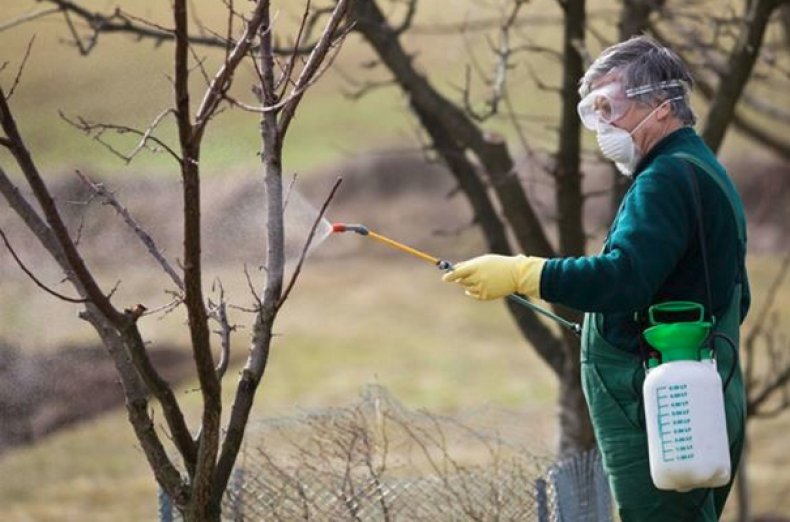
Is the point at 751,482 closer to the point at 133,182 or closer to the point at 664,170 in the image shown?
the point at 133,182

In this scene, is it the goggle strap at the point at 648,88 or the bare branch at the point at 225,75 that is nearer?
the bare branch at the point at 225,75

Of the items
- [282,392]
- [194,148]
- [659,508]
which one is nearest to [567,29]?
[659,508]

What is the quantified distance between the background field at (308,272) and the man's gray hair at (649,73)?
194cm

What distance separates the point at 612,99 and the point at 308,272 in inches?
937

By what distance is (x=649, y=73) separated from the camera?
3.95 m

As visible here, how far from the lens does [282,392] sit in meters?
19.2

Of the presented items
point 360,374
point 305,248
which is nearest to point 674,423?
point 305,248

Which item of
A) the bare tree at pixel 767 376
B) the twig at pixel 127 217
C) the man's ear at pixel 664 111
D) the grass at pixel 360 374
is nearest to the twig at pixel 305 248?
the twig at pixel 127 217

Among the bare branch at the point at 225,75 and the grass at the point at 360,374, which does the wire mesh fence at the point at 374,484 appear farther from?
the grass at the point at 360,374

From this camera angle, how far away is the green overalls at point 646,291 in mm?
3779

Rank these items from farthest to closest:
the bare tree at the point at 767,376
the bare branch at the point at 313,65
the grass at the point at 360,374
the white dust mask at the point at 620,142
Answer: the grass at the point at 360,374
the bare tree at the point at 767,376
the white dust mask at the point at 620,142
the bare branch at the point at 313,65

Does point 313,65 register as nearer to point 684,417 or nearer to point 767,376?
point 684,417

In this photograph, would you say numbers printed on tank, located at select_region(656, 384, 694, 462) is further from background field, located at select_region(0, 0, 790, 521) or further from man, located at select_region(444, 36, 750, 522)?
background field, located at select_region(0, 0, 790, 521)

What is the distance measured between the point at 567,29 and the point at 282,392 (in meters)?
12.5
